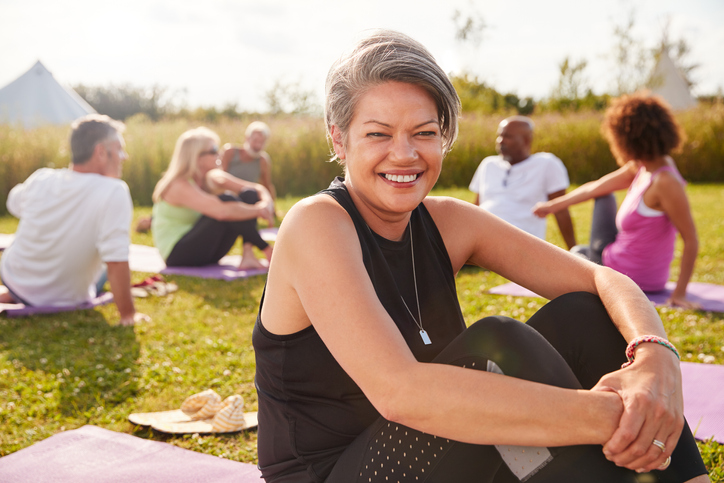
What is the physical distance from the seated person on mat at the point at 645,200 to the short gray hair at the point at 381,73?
3077mm

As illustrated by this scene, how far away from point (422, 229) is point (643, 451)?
0.81 meters

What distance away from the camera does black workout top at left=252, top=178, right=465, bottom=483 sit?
1473 millimetres

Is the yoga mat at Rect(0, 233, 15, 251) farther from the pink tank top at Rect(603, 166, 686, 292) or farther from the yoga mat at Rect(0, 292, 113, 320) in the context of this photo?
the pink tank top at Rect(603, 166, 686, 292)

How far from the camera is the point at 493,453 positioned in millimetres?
1312

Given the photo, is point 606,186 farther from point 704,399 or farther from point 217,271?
point 217,271

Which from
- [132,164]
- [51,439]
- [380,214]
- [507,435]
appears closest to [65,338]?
[51,439]

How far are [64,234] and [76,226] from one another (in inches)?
5.0

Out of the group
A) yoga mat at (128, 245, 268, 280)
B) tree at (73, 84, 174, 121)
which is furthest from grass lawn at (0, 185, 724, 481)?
tree at (73, 84, 174, 121)

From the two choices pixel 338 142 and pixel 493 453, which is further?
pixel 338 142

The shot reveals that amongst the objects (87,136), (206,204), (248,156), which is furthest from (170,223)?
(248,156)

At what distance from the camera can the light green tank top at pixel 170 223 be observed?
5.98m

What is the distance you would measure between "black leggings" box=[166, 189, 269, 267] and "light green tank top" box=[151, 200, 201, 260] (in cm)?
7

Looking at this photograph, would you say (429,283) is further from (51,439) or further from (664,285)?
(664,285)

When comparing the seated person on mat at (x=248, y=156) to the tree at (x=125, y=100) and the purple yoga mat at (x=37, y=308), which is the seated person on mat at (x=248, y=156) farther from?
the tree at (x=125, y=100)
